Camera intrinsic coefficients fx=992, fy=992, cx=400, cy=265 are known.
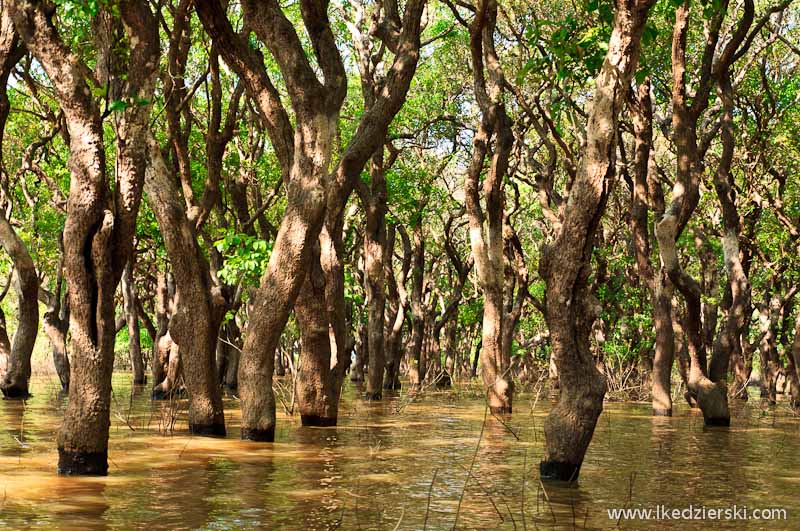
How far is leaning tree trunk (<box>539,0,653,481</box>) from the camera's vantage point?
8.84m

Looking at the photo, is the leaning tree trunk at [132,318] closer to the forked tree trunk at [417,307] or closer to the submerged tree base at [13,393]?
the submerged tree base at [13,393]

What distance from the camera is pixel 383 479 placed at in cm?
1002

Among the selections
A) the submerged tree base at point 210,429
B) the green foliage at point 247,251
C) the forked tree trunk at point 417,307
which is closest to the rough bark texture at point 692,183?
the green foliage at point 247,251

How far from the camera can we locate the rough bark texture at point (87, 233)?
8.78 m

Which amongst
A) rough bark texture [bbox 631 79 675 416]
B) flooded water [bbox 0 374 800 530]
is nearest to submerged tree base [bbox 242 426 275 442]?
flooded water [bbox 0 374 800 530]

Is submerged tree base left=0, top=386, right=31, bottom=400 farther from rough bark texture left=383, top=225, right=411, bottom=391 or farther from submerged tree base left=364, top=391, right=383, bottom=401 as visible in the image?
rough bark texture left=383, top=225, right=411, bottom=391

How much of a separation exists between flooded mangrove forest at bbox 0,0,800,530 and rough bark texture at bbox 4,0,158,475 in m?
0.02

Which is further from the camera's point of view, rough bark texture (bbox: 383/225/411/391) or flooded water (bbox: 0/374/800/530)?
rough bark texture (bbox: 383/225/411/391)

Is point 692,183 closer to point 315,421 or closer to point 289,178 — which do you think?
point 289,178

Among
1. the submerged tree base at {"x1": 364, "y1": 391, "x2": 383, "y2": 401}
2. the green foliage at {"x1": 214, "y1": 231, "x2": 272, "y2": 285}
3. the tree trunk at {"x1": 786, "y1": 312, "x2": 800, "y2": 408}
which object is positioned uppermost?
the green foliage at {"x1": 214, "y1": 231, "x2": 272, "y2": 285}

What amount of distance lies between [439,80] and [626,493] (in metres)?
19.5

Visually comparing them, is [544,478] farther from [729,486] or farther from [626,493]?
[729,486]

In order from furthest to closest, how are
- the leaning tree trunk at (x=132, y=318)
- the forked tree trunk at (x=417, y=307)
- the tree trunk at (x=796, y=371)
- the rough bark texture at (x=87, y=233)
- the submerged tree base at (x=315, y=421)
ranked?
the forked tree trunk at (x=417, y=307)
the leaning tree trunk at (x=132, y=318)
the tree trunk at (x=796, y=371)
the submerged tree base at (x=315, y=421)
the rough bark texture at (x=87, y=233)

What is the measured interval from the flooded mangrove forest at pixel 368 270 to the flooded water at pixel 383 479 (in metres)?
0.06
